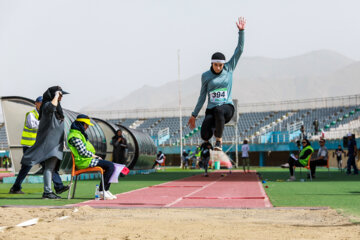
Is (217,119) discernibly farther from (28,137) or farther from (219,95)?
(28,137)

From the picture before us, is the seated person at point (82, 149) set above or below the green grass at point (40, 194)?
above

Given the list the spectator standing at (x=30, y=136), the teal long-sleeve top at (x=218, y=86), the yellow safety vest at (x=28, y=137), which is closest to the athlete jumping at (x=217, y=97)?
the teal long-sleeve top at (x=218, y=86)

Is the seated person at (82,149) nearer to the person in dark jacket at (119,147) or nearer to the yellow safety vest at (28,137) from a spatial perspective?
the yellow safety vest at (28,137)

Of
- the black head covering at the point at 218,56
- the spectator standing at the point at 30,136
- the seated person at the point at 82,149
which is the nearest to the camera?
the black head covering at the point at 218,56

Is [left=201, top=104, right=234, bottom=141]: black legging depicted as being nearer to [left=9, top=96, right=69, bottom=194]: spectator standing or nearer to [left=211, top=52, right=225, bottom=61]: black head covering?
[left=211, top=52, right=225, bottom=61]: black head covering

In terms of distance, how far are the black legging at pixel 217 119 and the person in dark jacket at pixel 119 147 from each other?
16.7 meters

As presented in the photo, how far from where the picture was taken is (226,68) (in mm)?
6215

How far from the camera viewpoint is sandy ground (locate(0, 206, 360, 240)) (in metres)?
5.57

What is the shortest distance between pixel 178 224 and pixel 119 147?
1666 cm

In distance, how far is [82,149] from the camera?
10.4 metres

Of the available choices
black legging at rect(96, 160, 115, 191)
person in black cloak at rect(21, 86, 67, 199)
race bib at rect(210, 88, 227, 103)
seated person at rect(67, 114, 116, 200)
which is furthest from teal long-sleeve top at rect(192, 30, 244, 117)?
person in black cloak at rect(21, 86, 67, 199)

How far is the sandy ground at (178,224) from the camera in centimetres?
557

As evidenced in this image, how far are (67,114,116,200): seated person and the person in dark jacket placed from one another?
38.9ft

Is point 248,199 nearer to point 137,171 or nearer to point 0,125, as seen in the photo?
point 137,171
